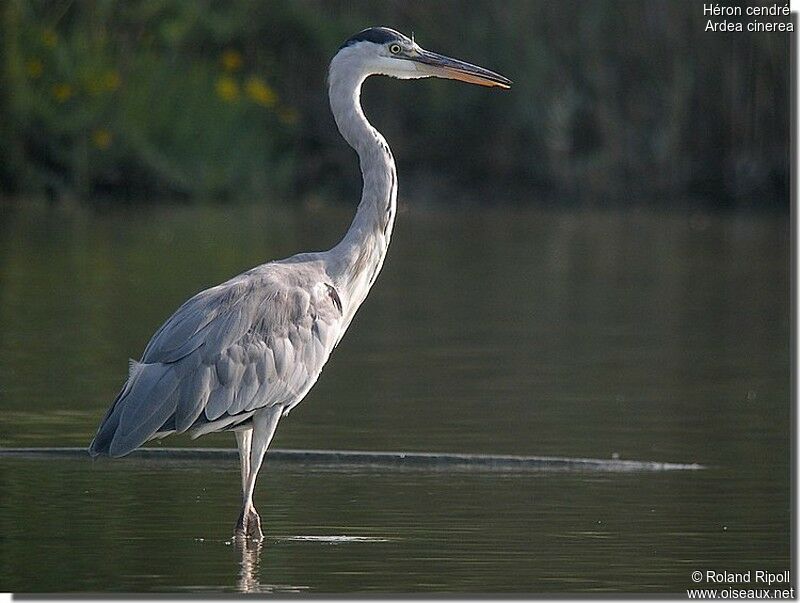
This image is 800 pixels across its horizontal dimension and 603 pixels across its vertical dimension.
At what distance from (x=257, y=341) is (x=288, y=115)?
810 inches

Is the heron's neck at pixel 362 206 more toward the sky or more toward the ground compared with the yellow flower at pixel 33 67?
more toward the ground

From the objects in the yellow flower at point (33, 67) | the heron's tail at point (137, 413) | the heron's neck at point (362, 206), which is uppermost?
the yellow flower at point (33, 67)

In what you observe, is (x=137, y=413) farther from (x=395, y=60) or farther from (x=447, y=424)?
(x=447, y=424)

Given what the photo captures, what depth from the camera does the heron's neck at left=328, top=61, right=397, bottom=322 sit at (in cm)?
884

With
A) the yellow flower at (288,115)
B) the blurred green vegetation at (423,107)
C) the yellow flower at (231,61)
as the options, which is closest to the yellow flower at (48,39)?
the blurred green vegetation at (423,107)

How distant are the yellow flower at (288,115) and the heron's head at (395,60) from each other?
19.2 meters

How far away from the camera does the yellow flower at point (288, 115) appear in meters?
28.5

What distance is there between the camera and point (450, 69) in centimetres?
933

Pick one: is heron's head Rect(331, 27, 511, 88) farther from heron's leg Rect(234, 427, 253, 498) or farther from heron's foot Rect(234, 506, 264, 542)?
heron's foot Rect(234, 506, 264, 542)

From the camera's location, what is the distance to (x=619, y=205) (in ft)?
89.5

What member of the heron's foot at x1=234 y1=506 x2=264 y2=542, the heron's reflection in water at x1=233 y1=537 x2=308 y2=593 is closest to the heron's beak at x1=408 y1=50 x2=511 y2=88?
the heron's foot at x1=234 y1=506 x2=264 y2=542

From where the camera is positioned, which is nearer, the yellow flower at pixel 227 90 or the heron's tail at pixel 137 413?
the heron's tail at pixel 137 413

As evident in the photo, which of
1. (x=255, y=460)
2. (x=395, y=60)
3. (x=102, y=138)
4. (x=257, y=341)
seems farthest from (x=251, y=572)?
(x=102, y=138)

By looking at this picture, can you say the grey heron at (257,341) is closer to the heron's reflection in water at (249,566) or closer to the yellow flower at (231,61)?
the heron's reflection in water at (249,566)
